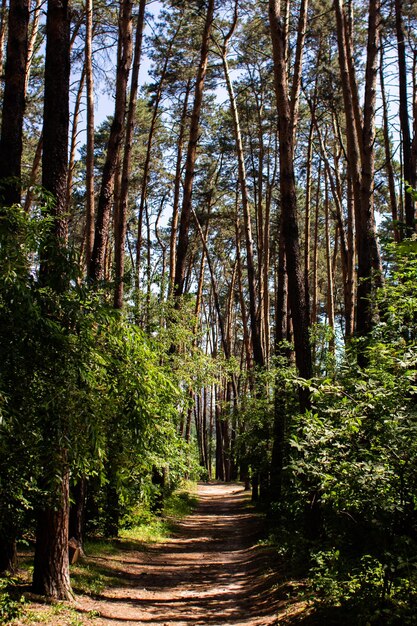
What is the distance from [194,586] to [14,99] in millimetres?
8007

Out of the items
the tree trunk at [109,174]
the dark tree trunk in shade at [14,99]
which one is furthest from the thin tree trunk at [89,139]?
the dark tree trunk in shade at [14,99]

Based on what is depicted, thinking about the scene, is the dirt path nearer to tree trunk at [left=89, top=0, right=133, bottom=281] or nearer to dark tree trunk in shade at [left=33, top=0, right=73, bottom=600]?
dark tree trunk in shade at [left=33, top=0, right=73, bottom=600]

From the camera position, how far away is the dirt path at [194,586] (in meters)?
7.07

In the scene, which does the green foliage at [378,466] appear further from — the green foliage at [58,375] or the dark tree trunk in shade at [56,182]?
the dark tree trunk in shade at [56,182]

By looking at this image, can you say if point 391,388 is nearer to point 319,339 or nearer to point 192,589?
point 192,589

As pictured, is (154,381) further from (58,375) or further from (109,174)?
(109,174)

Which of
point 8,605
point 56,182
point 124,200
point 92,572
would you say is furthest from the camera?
point 124,200

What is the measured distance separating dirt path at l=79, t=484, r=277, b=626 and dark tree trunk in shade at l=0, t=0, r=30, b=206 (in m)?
5.63

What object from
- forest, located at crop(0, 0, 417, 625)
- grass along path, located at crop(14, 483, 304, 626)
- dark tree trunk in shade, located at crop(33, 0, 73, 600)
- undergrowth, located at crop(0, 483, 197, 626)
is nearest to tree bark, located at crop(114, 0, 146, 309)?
forest, located at crop(0, 0, 417, 625)

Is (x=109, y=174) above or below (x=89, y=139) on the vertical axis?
below

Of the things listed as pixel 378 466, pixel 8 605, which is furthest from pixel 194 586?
pixel 378 466

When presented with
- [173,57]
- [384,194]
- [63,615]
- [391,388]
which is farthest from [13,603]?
[384,194]

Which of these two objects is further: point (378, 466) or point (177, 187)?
point (177, 187)

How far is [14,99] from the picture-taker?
22.8 feet
